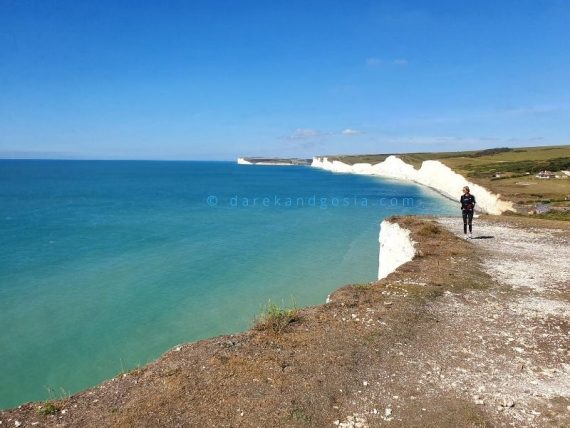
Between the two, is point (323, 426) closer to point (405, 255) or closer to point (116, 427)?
point (116, 427)

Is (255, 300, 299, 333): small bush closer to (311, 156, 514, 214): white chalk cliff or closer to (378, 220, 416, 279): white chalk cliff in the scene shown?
(378, 220, 416, 279): white chalk cliff

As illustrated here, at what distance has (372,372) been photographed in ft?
26.1

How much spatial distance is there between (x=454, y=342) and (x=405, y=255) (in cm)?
1103

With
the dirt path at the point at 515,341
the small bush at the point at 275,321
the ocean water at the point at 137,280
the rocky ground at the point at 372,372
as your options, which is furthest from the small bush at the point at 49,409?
the dirt path at the point at 515,341

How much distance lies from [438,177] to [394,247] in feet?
272

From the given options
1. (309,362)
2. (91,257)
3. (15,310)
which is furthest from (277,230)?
(309,362)

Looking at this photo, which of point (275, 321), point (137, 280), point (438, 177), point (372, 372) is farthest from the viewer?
point (438, 177)

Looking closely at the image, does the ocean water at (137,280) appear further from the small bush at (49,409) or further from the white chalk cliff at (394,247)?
the small bush at (49,409)

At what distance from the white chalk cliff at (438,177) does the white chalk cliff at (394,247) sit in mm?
21638

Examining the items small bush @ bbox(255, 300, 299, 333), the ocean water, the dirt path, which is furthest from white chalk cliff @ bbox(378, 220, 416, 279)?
small bush @ bbox(255, 300, 299, 333)

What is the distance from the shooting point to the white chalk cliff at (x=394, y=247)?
65.8 feet

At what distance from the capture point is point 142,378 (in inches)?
315

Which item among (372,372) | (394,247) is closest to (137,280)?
(394,247)

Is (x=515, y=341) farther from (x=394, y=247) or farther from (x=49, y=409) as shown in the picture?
(x=394, y=247)
